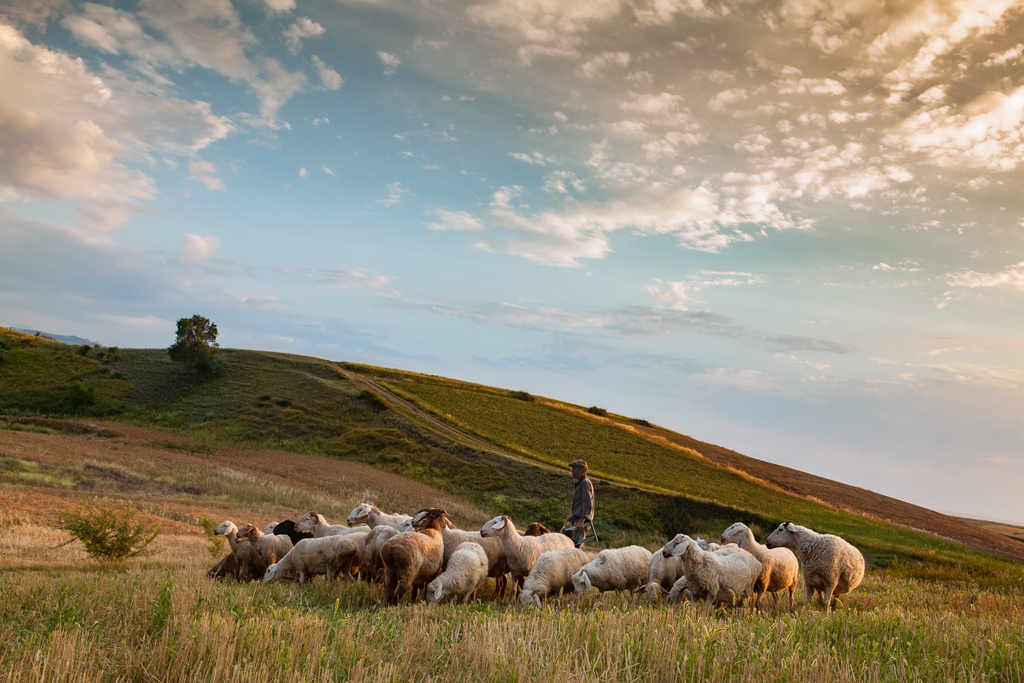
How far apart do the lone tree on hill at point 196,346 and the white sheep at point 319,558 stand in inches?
2696

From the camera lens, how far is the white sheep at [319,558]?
47.1 feet

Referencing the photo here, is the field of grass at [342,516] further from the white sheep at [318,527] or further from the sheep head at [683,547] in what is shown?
the white sheep at [318,527]

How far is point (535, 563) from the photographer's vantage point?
1244cm

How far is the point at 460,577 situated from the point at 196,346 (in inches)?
2943

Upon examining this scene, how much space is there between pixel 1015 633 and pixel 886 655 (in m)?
2.65

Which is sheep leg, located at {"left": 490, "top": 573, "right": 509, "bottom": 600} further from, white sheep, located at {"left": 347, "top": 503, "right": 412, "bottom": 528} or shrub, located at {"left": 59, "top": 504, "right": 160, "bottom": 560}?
shrub, located at {"left": 59, "top": 504, "right": 160, "bottom": 560}

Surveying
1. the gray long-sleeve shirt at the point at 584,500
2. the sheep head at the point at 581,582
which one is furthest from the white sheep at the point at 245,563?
the sheep head at the point at 581,582

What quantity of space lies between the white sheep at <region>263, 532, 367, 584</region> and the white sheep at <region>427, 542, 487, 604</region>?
3479 millimetres

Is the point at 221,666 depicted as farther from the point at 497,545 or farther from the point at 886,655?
the point at 497,545

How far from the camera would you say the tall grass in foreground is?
5.72 metres

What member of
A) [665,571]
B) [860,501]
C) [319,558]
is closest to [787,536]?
[665,571]

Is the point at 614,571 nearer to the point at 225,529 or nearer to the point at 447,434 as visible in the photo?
the point at 225,529

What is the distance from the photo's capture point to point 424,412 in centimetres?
6831

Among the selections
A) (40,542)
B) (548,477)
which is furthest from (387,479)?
(40,542)
